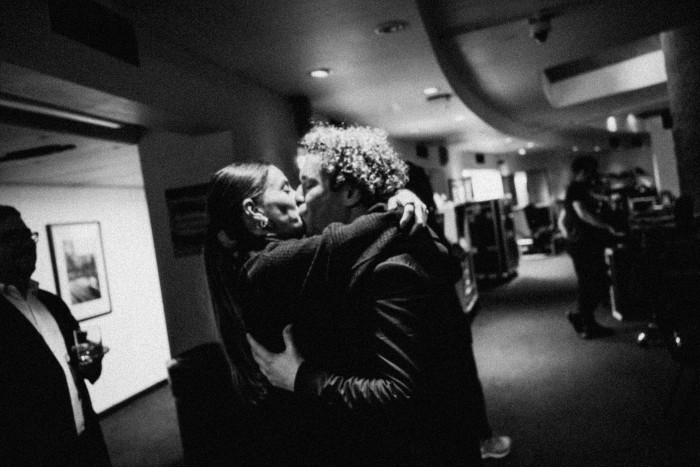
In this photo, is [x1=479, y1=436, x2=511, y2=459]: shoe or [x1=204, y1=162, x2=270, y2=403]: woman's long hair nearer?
[x1=204, y1=162, x2=270, y2=403]: woman's long hair

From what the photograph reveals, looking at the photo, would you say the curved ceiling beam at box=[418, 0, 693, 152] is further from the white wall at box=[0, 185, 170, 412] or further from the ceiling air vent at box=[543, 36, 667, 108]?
the white wall at box=[0, 185, 170, 412]

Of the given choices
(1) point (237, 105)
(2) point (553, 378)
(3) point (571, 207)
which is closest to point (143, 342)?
(1) point (237, 105)

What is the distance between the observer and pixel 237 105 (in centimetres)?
374

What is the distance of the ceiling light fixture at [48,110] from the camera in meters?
2.55

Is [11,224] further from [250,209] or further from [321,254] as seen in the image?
[321,254]

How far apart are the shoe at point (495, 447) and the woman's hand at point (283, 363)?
226 centimetres

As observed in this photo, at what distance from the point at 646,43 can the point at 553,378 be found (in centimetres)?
597

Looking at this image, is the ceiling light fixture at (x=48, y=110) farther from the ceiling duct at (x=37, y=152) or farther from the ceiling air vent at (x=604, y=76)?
the ceiling air vent at (x=604, y=76)

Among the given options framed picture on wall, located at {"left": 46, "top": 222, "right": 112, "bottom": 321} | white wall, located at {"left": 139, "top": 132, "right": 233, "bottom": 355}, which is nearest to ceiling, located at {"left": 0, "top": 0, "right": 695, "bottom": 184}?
white wall, located at {"left": 139, "top": 132, "right": 233, "bottom": 355}

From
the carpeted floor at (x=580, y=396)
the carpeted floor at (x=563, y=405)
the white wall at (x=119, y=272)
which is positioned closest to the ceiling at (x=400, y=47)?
the white wall at (x=119, y=272)

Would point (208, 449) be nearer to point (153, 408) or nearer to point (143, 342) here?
point (153, 408)

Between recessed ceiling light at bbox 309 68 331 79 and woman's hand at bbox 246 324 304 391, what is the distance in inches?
119

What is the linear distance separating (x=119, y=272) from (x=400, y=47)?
13.8 ft

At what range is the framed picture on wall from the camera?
5.02 meters
